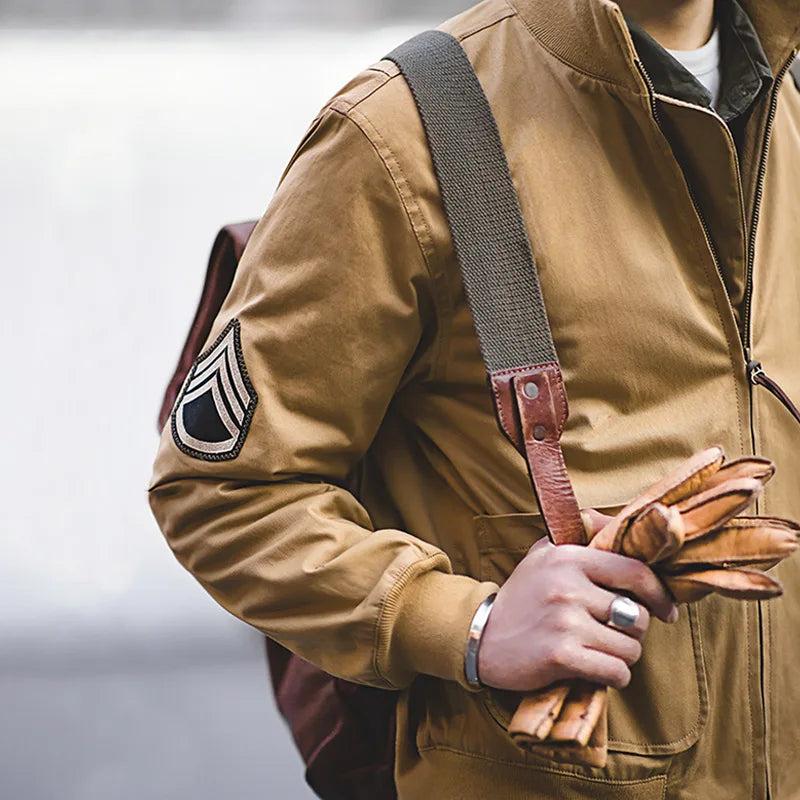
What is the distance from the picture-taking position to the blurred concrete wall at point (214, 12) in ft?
9.73

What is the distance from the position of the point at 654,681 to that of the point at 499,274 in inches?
12.3

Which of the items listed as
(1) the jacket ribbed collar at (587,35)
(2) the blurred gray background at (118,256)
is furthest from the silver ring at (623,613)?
(2) the blurred gray background at (118,256)

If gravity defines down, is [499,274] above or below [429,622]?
above

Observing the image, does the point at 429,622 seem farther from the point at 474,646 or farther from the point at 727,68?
the point at 727,68

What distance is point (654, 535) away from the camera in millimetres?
813

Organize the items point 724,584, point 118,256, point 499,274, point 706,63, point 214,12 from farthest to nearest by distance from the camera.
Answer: point 118,256 < point 214,12 < point 706,63 < point 499,274 < point 724,584

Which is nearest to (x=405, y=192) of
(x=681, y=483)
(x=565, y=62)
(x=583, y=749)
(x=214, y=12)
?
(x=565, y=62)

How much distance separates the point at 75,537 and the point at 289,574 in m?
2.22

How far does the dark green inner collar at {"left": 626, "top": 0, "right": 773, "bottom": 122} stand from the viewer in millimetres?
966

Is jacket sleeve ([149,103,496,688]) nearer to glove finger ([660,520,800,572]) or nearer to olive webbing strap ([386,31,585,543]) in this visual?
olive webbing strap ([386,31,585,543])

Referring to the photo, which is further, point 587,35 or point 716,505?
point 587,35

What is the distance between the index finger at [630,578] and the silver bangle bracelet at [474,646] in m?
0.08

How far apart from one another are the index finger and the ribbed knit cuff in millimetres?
88

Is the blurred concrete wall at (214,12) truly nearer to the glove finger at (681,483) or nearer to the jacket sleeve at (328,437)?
the jacket sleeve at (328,437)
